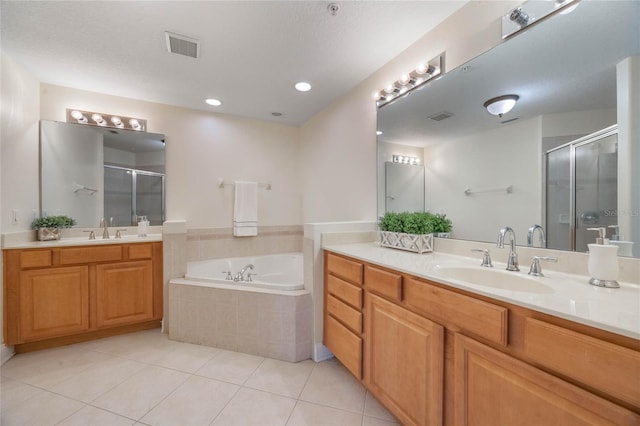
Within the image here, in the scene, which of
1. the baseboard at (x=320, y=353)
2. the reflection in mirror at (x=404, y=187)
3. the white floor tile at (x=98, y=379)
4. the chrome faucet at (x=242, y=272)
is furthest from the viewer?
the chrome faucet at (x=242, y=272)

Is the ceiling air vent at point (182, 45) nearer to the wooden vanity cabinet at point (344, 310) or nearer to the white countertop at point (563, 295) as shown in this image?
the wooden vanity cabinet at point (344, 310)

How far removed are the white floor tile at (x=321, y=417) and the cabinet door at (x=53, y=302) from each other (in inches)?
81.4

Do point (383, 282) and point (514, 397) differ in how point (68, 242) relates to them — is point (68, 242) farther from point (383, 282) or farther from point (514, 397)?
point (514, 397)

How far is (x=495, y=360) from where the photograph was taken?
90 cm

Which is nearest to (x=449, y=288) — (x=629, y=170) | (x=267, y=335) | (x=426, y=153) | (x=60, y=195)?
(x=629, y=170)

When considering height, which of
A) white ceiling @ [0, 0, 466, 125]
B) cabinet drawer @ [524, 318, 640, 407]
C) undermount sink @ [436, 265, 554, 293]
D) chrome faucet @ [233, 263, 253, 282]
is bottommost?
chrome faucet @ [233, 263, 253, 282]

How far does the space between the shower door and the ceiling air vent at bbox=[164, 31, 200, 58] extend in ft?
4.79

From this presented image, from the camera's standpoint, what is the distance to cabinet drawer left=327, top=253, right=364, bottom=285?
159cm

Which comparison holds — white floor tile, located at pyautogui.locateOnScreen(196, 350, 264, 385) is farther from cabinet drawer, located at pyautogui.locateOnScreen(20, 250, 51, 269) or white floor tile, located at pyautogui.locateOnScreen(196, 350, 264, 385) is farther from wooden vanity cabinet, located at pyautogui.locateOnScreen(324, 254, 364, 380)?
cabinet drawer, located at pyautogui.locateOnScreen(20, 250, 51, 269)

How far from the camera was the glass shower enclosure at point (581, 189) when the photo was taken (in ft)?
3.47

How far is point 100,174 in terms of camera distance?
271 cm

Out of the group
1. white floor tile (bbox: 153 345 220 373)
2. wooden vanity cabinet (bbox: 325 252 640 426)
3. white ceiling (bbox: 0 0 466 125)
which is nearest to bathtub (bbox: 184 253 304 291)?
white floor tile (bbox: 153 345 220 373)

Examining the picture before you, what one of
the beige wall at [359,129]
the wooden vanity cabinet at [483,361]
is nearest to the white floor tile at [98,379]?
the wooden vanity cabinet at [483,361]

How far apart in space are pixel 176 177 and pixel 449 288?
9.91 feet
